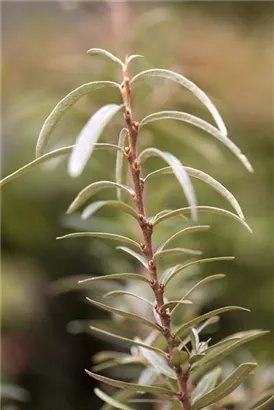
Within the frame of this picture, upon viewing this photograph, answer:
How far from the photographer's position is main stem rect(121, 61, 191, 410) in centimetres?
29

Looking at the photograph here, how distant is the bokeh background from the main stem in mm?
169

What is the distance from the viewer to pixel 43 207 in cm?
98

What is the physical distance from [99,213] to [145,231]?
61 centimetres

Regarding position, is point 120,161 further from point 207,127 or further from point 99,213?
point 99,213

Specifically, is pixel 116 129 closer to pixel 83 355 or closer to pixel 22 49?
pixel 83 355

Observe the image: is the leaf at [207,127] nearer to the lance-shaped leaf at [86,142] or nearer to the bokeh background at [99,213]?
the lance-shaped leaf at [86,142]

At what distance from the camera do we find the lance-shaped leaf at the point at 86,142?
8.3 inches

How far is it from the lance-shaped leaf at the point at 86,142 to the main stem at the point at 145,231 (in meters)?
0.03

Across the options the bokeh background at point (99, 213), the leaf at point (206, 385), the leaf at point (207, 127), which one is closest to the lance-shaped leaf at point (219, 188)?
the leaf at point (207, 127)

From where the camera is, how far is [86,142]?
0.75 feet

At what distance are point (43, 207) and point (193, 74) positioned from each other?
1.50ft

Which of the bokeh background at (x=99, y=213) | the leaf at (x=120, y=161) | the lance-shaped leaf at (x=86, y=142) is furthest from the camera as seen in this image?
the bokeh background at (x=99, y=213)

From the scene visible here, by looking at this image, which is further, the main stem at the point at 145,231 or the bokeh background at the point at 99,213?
the bokeh background at the point at 99,213

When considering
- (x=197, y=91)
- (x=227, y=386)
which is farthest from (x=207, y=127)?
(x=227, y=386)
